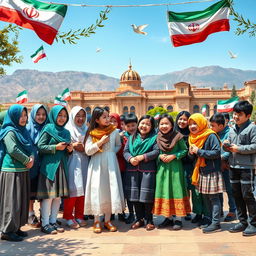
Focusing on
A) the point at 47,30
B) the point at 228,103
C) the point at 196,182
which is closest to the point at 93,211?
the point at 196,182

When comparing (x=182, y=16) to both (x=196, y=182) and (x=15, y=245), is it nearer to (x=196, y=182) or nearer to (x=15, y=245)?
(x=196, y=182)

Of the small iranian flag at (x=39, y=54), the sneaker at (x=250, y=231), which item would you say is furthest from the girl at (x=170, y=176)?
the small iranian flag at (x=39, y=54)

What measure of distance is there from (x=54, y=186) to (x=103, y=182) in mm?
604

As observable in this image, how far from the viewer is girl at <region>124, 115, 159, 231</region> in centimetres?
362

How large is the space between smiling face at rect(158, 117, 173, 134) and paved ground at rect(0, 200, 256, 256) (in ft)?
4.06

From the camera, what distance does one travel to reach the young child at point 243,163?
330 cm

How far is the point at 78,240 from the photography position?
3.32 meters

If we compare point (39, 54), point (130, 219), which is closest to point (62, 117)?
point (130, 219)

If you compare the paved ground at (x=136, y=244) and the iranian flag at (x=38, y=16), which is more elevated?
the iranian flag at (x=38, y=16)

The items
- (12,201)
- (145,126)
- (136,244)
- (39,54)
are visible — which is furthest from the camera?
(39,54)

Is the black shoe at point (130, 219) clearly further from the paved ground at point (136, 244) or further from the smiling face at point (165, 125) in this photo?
the smiling face at point (165, 125)

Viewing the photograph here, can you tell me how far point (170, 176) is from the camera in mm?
3643

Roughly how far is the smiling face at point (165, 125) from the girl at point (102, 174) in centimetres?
63

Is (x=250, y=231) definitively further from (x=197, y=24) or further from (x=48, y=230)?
(x=197, y=24)
